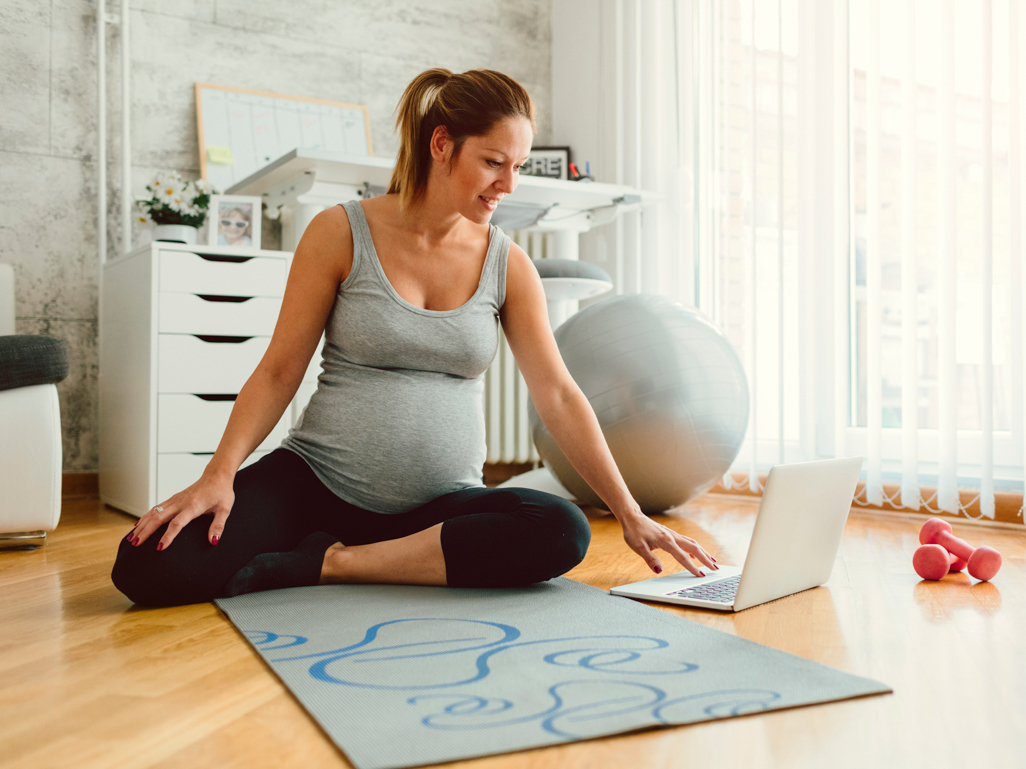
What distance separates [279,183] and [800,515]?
1.87 meters

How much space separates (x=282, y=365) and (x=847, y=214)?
1769mm

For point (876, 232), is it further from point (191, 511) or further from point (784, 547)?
point (191, 511)

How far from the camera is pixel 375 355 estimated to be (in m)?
1.37

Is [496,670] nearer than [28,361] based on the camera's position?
Yes

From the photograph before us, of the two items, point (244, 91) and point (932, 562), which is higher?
point (244, 91)

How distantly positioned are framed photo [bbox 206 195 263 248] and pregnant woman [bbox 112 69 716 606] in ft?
3.78

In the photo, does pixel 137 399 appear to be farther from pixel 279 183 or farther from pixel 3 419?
pixel 279 183

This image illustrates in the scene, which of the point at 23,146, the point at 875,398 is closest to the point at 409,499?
the point at 875,398

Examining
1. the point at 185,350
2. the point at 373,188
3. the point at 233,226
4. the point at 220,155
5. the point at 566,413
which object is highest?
the point at 220,155

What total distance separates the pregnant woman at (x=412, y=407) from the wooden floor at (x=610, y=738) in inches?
5.7

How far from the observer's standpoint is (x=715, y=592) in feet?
4.28

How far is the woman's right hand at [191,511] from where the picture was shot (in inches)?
45.8

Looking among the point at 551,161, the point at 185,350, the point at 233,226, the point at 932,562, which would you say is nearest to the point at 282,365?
the point at 185,350

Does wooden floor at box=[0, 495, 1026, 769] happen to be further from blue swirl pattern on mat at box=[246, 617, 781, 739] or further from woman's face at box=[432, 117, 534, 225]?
woman's face at box=[432, 117, 534, 225]
